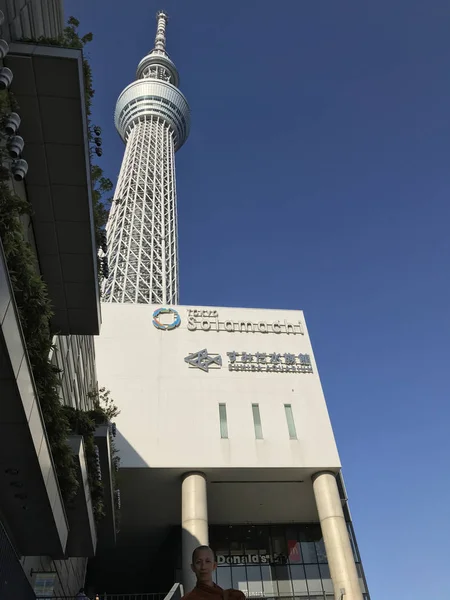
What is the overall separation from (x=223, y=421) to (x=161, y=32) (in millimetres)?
87693

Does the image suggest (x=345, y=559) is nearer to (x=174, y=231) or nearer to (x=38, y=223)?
(x=38, y=223)

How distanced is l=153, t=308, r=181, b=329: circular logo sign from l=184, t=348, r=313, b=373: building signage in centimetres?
188

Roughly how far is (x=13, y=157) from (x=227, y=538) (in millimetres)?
21889

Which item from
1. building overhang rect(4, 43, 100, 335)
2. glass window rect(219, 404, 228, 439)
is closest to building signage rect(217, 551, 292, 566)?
glass window rect(219, 404, 228, 439)

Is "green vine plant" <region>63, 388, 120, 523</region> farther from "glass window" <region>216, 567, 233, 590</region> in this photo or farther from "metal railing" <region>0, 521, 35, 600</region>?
"glass window" <region>216, 567, 233, 590</region>

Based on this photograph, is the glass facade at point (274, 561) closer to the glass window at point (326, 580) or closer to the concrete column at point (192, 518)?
the glass window at point (326, 580)

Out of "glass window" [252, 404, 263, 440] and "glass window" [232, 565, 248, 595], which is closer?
"glass window" [252, 404, 263, 440]

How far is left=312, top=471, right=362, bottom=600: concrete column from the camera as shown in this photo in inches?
742

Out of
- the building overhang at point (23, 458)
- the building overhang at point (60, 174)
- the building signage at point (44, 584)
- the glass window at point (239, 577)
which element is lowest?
the building overhang at point (23, 458)

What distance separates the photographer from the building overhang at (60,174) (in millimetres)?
8359

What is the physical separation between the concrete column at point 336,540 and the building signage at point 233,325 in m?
7.37

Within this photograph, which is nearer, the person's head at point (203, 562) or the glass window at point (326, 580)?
the person's head at point (203, 562)

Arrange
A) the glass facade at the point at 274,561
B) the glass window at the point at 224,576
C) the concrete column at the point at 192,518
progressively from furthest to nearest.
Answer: the glass facade at the point at 274,561 → the glass window at the point at 224,576 → the concrete column at the point at 192,518

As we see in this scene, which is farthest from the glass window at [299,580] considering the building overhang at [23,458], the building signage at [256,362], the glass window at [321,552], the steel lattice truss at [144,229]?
the steel lattice truss at [144,229]
